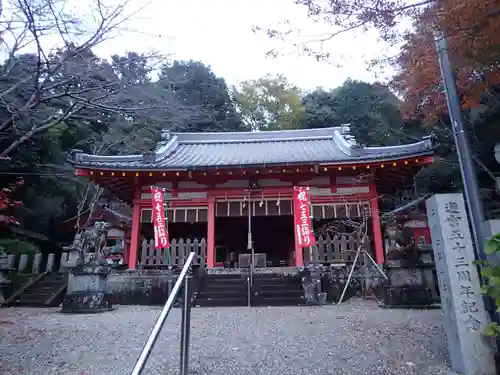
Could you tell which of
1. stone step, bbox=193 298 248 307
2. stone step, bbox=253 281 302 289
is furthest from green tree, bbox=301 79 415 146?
stone step, bbox=193 298 248 307

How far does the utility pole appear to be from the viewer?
3.62 m

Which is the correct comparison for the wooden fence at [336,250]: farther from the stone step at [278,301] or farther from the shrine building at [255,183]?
the stone step at [278,301]

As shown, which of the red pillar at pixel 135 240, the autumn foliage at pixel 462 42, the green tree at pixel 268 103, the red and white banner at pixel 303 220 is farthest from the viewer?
the green tree at pixel 268 103

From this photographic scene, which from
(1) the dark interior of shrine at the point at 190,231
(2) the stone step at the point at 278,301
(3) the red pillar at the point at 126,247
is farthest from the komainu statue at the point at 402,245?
(3) the red pillar at the point at 126,247

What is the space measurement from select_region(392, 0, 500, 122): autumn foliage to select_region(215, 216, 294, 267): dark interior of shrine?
1011 centimetres

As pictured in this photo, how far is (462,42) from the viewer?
179 inches

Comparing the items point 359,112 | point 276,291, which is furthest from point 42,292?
point 359,112

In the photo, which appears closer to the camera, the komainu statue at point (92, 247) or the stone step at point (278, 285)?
the komainu statue at point (92, 247)

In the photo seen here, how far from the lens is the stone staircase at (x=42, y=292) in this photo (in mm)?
10305

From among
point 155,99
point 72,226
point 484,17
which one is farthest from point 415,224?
point 72,226

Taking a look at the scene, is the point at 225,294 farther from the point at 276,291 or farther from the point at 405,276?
the point at 405,276

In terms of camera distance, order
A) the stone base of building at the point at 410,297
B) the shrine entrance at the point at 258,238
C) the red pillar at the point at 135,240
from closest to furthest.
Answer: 1. the stone base of building at the point at 410,297
2. the red pillar at the point at 135,240
3. the shrine entrance at the point at 258,238

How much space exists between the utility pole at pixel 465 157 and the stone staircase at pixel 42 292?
35.7 ft

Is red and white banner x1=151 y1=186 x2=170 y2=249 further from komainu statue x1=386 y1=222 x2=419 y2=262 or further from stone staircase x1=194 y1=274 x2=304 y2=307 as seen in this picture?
komainu statue x1=386 y1=222 x2=419 y2=262
